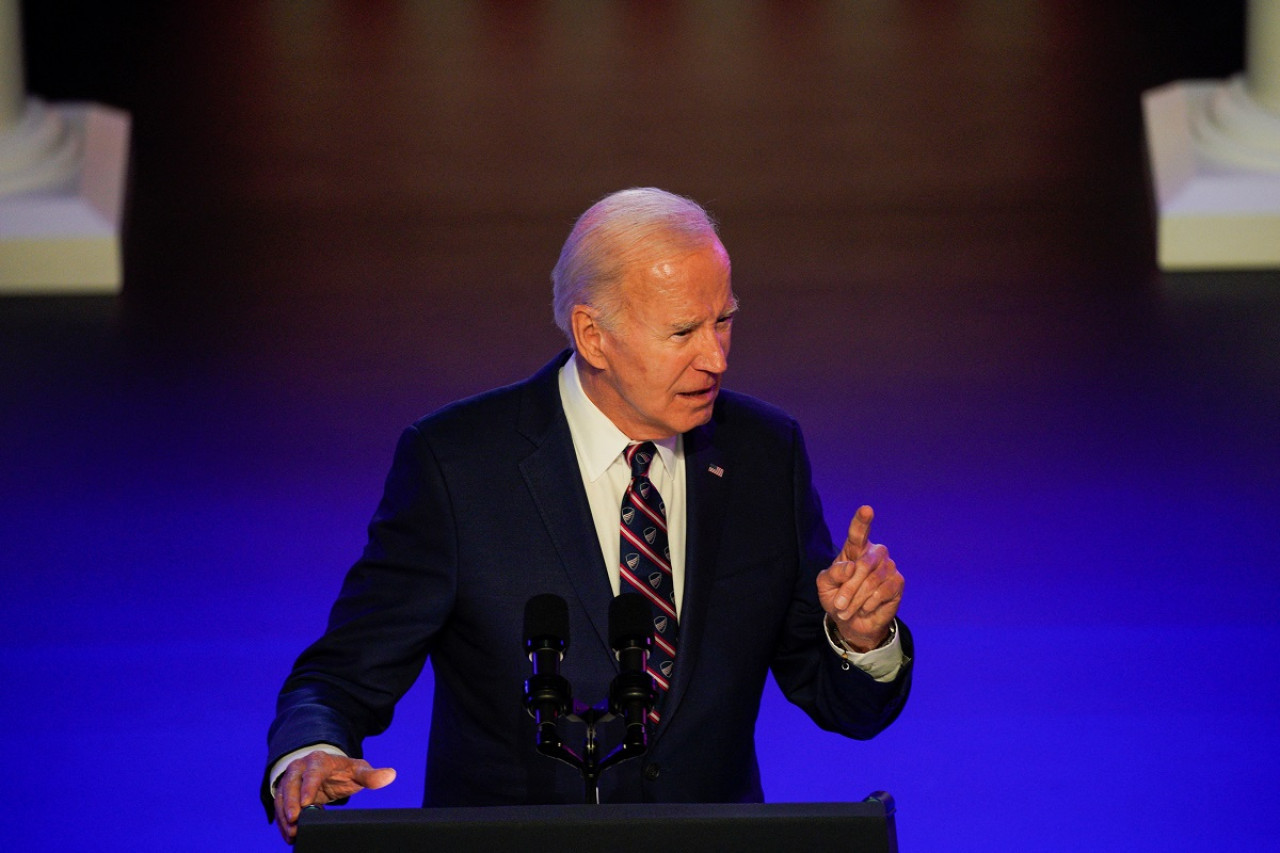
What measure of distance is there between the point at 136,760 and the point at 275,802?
2.29 m

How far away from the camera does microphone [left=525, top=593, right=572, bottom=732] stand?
6.48 feet

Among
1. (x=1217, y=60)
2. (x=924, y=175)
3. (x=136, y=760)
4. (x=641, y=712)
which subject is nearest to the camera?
(x=641, y=712)

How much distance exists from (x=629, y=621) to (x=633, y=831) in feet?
0.89

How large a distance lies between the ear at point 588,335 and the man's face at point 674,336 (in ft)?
0.03

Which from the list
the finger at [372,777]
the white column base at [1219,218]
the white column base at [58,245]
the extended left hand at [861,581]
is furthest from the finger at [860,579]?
the white column base at [58,245]

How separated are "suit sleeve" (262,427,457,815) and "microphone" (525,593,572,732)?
1.49ft

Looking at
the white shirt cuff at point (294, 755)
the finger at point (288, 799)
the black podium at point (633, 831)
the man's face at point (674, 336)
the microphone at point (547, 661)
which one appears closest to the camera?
the black podium at point (633, 831)

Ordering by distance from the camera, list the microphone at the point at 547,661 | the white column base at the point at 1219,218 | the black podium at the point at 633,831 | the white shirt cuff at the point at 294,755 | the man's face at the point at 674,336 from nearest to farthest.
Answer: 1. the black podium at the point at 633,831
2. the microphone at the point at 547,661
3. the white shirt cuff at the point at 294,755
4. the man's face at the point at 674,336
5. the white column base at the point at 1219,218

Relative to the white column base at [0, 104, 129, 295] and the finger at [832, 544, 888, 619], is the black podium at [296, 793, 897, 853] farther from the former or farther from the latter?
the white column base at [0, 104, 129, 295]

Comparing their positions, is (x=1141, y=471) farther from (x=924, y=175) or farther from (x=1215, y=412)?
(x=924, y=175)

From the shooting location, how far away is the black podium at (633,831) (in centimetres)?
184

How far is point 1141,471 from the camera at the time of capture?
566 cm

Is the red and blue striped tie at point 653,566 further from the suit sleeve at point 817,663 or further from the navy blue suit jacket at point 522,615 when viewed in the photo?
the suit sleeve at point 817,663

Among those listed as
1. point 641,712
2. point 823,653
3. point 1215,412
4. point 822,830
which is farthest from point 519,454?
point 1215,412
